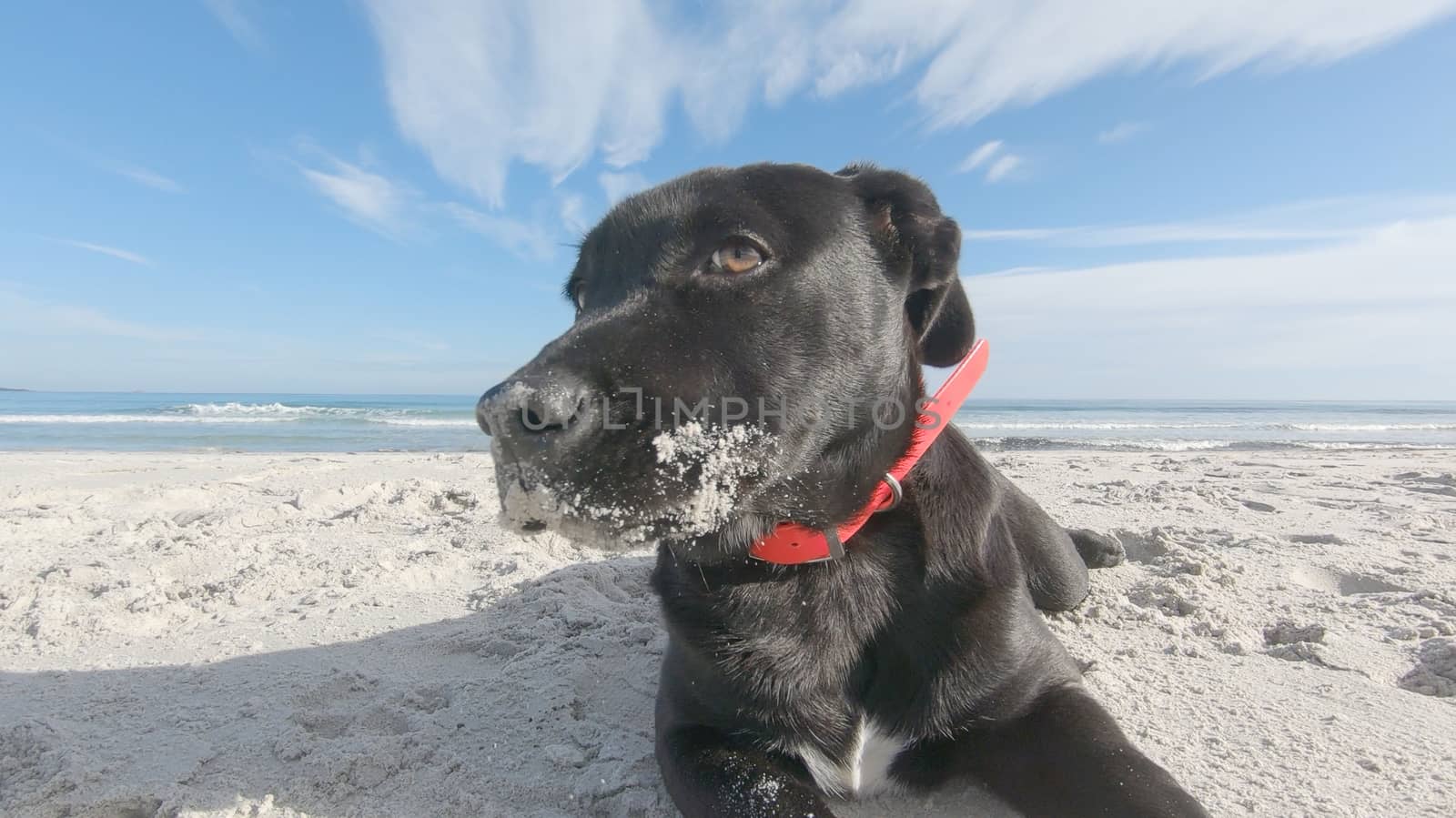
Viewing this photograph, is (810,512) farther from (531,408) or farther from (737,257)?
(531,408)

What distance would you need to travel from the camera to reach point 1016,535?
289 cm

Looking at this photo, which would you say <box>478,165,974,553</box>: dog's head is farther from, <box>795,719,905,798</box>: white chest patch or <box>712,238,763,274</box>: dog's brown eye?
<box>795,719,905,798</box>: white chest patch

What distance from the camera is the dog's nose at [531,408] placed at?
1324 mm

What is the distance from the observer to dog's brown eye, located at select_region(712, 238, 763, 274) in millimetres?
1753

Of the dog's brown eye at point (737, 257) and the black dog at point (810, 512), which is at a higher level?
the dog's brown eye at point (737, 257)

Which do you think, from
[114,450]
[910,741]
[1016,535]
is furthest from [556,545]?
[114,450]

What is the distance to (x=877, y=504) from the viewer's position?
1.94 metres

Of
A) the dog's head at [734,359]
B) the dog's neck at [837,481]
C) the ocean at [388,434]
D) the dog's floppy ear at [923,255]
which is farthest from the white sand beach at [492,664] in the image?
the ocean at [388,434]

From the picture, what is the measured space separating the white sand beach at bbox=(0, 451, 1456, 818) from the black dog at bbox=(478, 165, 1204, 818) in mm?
259

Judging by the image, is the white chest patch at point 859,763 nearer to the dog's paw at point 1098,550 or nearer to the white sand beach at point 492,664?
the white sand beach at point 492,664

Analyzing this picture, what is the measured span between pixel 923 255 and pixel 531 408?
4.09ft

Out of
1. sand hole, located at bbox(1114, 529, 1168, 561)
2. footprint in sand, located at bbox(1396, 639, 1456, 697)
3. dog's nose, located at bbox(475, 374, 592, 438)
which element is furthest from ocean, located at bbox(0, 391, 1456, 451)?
dog's nose, located at bbox(475, 374, 592, 438)

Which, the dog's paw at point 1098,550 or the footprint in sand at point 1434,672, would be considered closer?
the footprint in sand at point 1434,672

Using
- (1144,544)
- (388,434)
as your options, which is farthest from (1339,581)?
(388,434)
